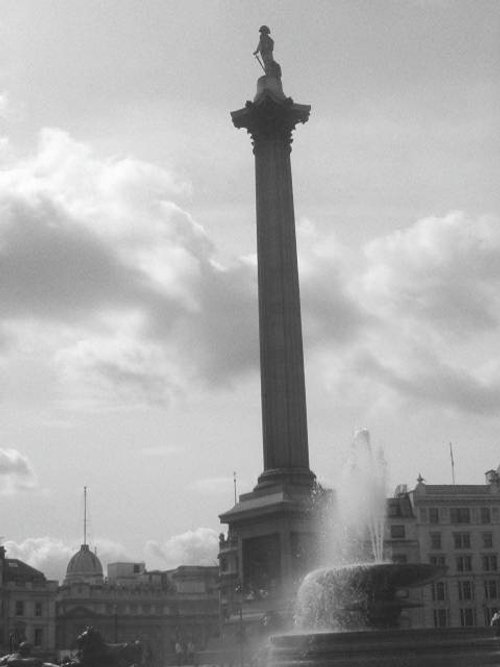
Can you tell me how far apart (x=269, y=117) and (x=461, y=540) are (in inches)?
1762

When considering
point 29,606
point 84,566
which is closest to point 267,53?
point 29,606

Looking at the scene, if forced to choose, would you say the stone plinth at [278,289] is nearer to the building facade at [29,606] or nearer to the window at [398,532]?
the window at [398,532]

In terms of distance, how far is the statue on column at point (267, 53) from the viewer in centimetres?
7438

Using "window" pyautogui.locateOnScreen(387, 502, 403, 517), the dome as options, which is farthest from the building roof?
"window" pyautogui.locateOnScreen(387, 502, 403, 517)

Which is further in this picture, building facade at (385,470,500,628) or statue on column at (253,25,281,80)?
building facade at (385,470,500,628)

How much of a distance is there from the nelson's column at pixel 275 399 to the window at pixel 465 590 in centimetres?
2829

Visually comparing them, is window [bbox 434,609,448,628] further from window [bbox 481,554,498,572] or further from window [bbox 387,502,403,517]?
window [bbox 387,502,403,517]

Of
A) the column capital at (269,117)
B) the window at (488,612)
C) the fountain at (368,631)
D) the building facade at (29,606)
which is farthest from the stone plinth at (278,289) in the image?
the building facade at (29,606)

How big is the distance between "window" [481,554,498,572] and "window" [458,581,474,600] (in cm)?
253

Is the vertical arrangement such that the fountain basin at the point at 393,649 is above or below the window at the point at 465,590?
below

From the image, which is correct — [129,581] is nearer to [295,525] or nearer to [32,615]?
[32,615]

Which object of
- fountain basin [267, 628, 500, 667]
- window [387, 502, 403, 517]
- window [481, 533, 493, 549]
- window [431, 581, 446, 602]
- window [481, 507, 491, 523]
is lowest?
fountain basin [267, 628, 500, 667]

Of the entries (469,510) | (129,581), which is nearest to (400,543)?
(469,510)

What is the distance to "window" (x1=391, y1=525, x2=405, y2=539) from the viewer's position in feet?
297
